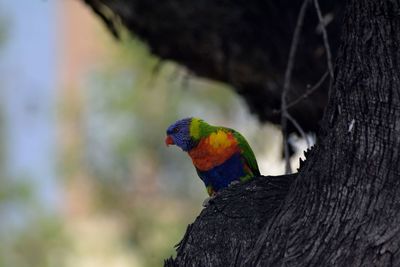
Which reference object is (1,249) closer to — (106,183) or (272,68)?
(106,183)

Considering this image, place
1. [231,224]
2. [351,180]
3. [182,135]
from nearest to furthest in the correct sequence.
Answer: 1. [351,180]
2. [231,224]
3. [182,135]

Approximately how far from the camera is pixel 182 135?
201 inches

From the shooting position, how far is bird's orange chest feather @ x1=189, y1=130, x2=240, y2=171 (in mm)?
4879

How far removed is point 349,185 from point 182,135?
243 cm

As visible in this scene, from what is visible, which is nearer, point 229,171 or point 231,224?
point 231,224

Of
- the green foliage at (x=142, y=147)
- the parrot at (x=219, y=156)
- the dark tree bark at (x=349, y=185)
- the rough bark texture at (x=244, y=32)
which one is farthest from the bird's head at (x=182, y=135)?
the green foliage at (x=142, y=147)

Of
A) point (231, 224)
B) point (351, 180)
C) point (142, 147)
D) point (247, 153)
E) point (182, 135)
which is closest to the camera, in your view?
point (351, 180)

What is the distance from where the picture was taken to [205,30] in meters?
5.19

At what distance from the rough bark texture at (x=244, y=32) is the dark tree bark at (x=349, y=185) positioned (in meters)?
2.24

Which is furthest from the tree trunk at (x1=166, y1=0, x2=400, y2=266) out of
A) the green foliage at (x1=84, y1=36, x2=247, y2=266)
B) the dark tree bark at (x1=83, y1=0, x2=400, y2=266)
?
the green foliage at (x1=84, y1=36, x2=247, y2=266)

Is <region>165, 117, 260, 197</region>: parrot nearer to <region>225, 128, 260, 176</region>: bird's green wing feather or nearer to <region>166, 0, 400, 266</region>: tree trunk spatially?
<region>225, 128, 260, 176</region>: bird's green wing feather

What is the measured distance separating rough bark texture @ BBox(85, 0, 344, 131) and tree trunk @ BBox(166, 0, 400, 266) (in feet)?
7.36

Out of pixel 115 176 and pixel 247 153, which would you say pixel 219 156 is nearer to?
pixel 247 153

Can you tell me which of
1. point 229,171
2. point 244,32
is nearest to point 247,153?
point 229,171
